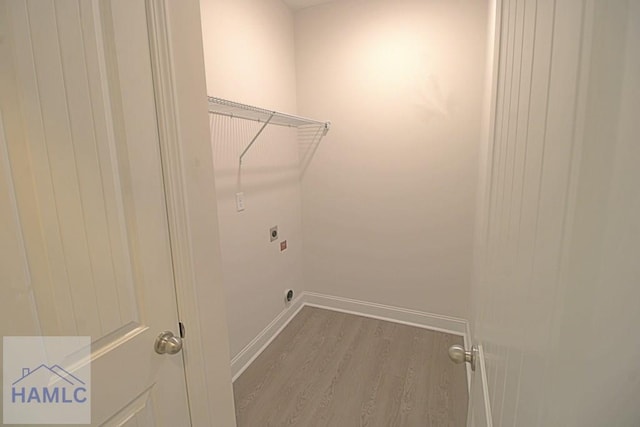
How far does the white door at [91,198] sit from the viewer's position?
1.96ft

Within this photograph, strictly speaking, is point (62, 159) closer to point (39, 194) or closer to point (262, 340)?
point (39, 194)

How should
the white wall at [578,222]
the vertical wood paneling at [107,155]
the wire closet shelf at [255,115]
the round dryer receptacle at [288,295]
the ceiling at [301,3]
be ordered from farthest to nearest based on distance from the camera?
1. the round dryer receptacle at [288,295]
2. the ceiling at [301,3]
3. the wire closet shelf at [255,115]
4. the vertical wood paneling at [107,155]
5. the white wall at [578,222]

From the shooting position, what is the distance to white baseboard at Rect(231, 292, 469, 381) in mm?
2137

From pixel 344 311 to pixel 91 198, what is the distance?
241 centimetres

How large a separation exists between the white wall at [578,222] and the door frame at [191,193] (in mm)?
902

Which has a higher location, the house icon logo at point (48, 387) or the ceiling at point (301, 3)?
the ceiling at point (301, 3)

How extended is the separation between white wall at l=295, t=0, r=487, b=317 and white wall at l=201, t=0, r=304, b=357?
9.6 inches

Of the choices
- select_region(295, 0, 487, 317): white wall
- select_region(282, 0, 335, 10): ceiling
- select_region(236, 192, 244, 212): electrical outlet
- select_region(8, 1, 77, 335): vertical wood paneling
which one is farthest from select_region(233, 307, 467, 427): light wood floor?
select_region(282, 0, 335, 10): ceiling

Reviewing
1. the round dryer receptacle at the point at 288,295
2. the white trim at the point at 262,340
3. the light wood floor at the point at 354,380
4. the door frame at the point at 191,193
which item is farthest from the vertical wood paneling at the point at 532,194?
the round dryer receptacle at the point at 288,295

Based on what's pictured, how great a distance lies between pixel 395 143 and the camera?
2369 millimetres

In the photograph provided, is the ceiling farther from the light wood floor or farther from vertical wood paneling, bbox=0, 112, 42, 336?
the light wood floor

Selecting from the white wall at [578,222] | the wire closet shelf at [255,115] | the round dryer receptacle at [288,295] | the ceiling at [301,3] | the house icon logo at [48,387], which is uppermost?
the ceiling at [301,3]

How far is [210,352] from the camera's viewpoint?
1.09 m

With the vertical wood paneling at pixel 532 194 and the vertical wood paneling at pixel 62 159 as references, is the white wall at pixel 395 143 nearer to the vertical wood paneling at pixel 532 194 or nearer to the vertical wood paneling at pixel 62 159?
the vertical wood paneling at pixel 532 194
